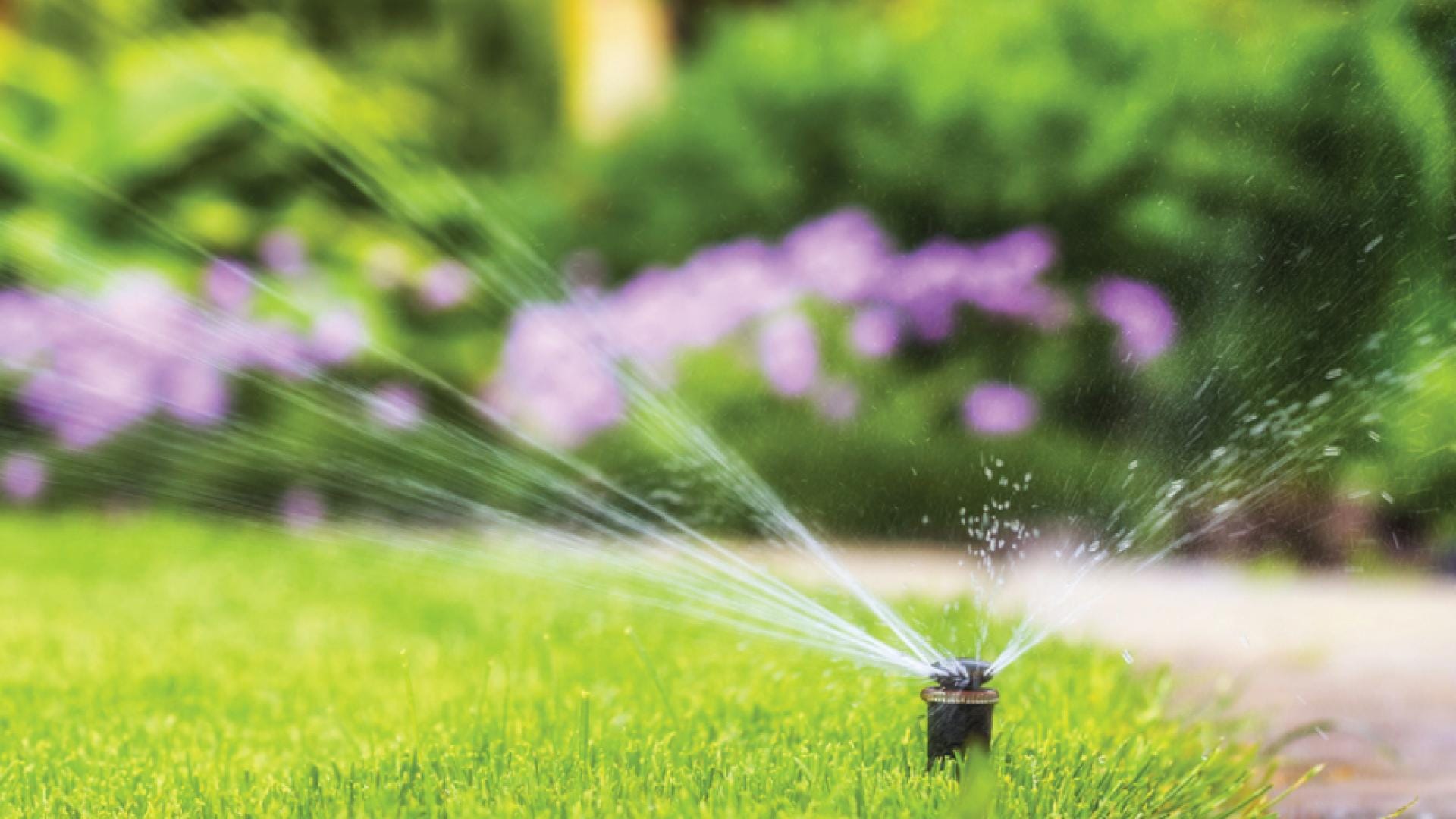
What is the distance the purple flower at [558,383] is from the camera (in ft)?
18.0

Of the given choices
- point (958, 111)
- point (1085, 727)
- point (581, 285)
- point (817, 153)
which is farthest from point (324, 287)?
point (1085, 727)

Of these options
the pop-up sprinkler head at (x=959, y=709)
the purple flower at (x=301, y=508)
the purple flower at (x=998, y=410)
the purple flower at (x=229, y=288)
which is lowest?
the pop-up sprinkler head at (x=959, y=709)

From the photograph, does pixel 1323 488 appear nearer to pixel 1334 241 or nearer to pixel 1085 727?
pixel 1334 241

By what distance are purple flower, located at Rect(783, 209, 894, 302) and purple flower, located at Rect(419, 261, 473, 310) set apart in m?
1.58

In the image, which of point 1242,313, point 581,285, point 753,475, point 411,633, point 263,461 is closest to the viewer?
point 411,633

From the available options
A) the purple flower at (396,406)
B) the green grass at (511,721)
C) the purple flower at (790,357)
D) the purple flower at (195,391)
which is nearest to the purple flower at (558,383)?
the purple flower at (396,406)

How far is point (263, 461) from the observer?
5.77 meters

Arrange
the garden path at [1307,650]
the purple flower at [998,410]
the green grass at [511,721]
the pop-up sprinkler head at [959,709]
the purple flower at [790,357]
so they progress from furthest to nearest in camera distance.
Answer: the purple flower at [790,357] → the purple flower at [998,410] → the garden path at [1307,650] → the green grass at [511,721] → the pop-up sprinkler head at [959,709]

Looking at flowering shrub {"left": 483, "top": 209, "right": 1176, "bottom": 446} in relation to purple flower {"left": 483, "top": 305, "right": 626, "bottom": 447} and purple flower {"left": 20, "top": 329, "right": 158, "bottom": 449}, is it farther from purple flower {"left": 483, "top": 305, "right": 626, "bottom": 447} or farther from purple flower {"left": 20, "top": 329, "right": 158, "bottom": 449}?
purple flower {"left": 20, "top": 329, "right": 158, "bottom": 449}

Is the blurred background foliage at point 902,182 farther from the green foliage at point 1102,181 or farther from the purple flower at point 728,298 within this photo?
the purple flower at point 728,298

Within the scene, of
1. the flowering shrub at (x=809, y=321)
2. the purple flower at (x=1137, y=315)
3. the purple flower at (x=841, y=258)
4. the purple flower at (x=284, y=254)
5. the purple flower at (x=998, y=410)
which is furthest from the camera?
the purple flower at (x=284, y=254)

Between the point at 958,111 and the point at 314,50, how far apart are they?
4.82 m

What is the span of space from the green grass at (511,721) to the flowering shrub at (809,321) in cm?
171

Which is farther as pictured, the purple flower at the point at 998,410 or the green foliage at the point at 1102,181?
the purple flower at the point at 998,410
